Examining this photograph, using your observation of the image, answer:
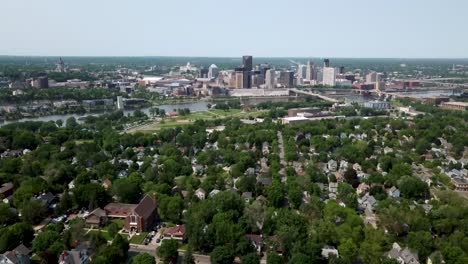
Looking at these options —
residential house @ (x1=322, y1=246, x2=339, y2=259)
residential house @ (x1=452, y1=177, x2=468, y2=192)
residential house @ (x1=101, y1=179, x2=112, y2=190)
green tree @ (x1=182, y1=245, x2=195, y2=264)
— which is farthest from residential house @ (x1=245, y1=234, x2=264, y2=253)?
residential house @ (x1=452, y1=177, x2=468, y2=192)

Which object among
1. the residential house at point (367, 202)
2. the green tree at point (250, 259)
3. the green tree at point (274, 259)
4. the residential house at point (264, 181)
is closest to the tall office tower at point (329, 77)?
the residential house at point (264, 181)

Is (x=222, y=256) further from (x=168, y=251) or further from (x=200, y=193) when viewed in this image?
(x=200, y=193)

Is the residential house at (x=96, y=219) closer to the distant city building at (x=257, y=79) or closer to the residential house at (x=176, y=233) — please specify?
the residential house at (x=176, y=233)

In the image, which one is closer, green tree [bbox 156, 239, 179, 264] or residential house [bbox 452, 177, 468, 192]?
green tree [bbox 156, 239, 179, 264]

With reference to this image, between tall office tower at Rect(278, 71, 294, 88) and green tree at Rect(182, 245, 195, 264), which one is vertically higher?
tall office tower at Rect(278, 71, 294, 88)

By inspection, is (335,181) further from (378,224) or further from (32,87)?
(32,87)

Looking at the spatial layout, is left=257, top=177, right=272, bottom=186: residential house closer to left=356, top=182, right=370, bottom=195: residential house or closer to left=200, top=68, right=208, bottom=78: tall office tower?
left=356, top=182, right=370, bottom=195: residential house
